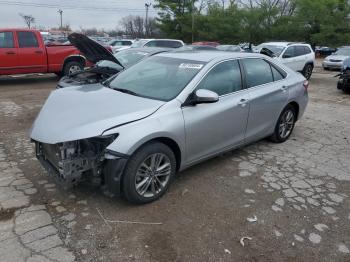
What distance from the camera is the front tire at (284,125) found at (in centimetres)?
561

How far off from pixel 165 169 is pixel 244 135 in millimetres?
1521

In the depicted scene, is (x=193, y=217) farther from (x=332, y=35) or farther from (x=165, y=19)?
(x=165, y=19)

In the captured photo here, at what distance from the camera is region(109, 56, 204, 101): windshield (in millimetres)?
4047

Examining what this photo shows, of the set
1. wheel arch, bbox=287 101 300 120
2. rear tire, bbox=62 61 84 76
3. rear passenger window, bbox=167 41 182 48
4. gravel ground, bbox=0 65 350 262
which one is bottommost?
gravel ground, bbox=0 65 350 262

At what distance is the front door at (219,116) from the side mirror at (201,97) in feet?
0.24

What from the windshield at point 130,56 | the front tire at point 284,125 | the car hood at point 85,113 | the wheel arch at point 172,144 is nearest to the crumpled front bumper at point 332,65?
the windshield at point 130,56

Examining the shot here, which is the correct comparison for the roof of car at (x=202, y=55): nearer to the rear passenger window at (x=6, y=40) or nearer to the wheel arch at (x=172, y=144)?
the wheel arch at (x=172, y=144)

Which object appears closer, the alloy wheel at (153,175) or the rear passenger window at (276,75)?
the alloy wheel at (153,175)

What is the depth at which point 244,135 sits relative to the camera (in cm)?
479

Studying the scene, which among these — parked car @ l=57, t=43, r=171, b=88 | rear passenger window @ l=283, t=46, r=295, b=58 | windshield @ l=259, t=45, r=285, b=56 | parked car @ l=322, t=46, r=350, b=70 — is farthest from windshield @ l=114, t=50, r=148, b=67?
parked car @ l=322, t=46, r=350, b=70

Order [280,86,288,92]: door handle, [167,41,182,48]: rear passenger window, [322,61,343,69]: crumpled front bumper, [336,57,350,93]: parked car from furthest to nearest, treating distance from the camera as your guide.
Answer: [322,61,343,69]: crumpled front bumper
[167,41,182,48]: rear passenger window
[336,57,350,93]: parked car
[280,86,288,92]: door handle

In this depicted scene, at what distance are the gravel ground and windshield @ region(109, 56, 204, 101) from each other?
113 cm

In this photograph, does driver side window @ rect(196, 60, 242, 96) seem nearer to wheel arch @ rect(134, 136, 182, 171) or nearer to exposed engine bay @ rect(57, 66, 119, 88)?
wheel arch @ rect(134, 136, 182, 171)

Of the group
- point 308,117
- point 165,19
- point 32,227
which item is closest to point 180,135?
point 32,227
